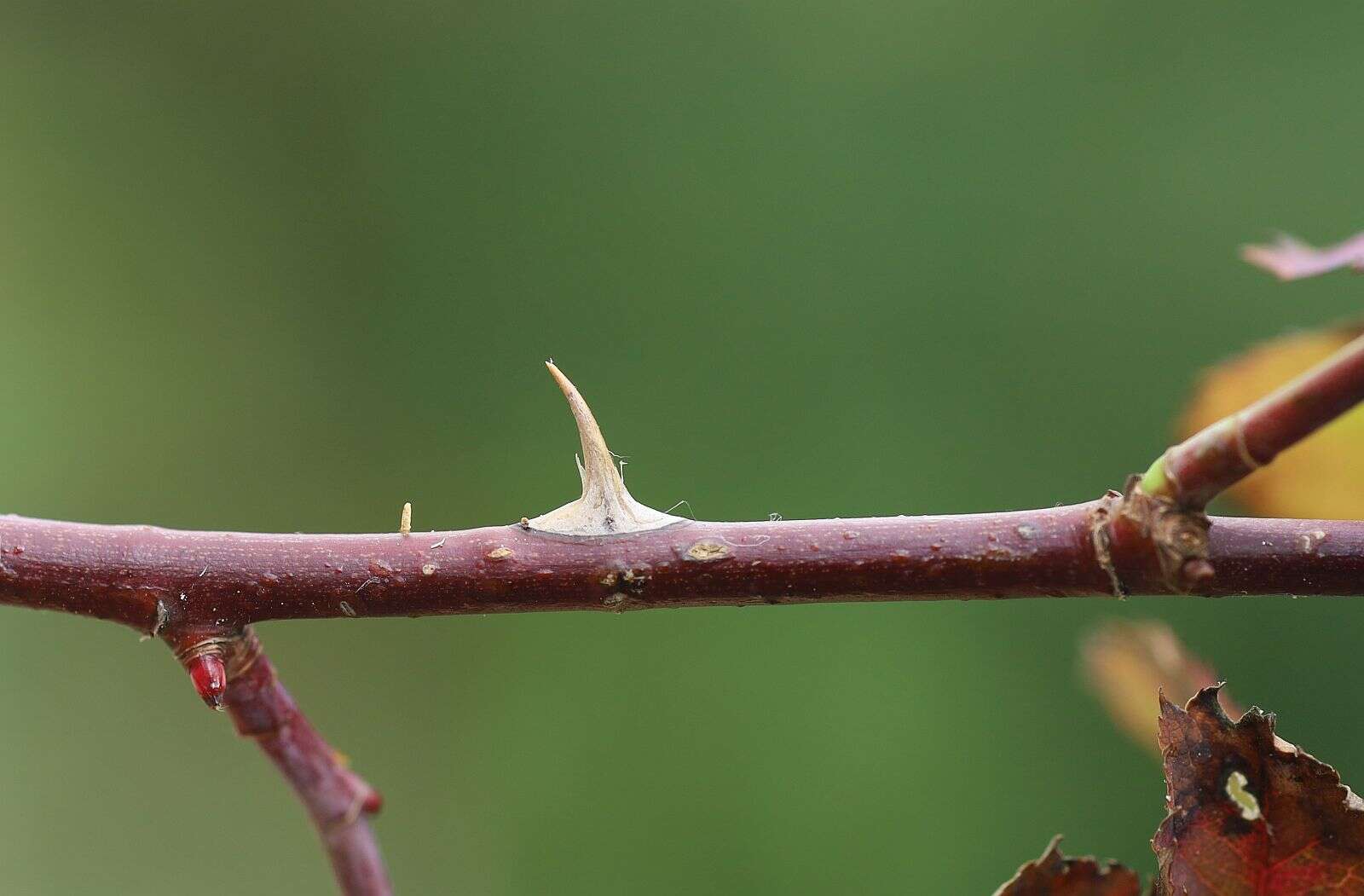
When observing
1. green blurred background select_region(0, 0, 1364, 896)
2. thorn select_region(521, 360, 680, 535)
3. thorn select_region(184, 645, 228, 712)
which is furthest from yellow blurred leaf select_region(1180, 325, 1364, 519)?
green blurred background select_region(0, 0, 1364, 896)

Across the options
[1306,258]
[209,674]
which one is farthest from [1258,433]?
[209,674]

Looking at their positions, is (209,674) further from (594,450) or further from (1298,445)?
(1298,445)

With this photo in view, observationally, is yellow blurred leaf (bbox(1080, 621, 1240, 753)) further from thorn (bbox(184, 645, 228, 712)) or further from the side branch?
thorn (bbox(184, 645, 228, 712))

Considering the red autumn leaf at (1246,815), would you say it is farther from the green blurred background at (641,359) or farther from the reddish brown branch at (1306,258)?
the green blurred background at (641,359)

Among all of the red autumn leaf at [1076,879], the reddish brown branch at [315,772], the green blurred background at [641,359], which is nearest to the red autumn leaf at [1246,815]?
the red autumn leaf at [1076,879]

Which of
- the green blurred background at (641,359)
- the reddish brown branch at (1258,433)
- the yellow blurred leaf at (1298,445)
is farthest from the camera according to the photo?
the green blurred background at (641,359)
